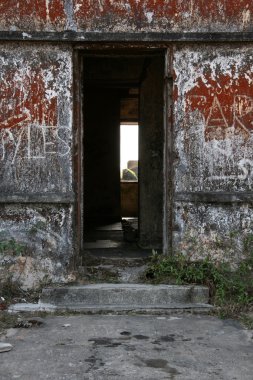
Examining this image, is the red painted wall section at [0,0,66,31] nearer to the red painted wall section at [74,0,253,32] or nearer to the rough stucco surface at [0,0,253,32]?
the rough stucco surface at [0,0,253,32]

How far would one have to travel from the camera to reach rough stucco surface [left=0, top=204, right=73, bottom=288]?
573cm

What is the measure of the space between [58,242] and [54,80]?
1.82 meters

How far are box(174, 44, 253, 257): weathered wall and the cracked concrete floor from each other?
1.10 meters

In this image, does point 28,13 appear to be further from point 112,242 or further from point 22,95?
point 112,242

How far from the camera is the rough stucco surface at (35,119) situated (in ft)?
18.7

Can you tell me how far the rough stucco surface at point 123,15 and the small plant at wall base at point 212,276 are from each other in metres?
2.61

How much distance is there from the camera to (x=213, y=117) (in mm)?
5781

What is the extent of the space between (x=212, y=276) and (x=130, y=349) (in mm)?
1694

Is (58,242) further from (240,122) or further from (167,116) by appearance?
(240,122)

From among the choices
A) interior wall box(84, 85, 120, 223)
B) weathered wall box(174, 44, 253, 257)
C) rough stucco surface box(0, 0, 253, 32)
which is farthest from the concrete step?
interior wall box(84, 85, 120, 223)

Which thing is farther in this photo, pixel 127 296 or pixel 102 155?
pixel 102 155

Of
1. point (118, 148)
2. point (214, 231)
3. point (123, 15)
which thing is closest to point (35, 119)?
point (123, 15)

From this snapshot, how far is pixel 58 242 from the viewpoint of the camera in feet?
18.9

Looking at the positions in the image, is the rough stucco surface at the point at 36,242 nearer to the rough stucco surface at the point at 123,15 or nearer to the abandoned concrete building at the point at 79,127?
the abandoned concrete building at the point at 79,127
